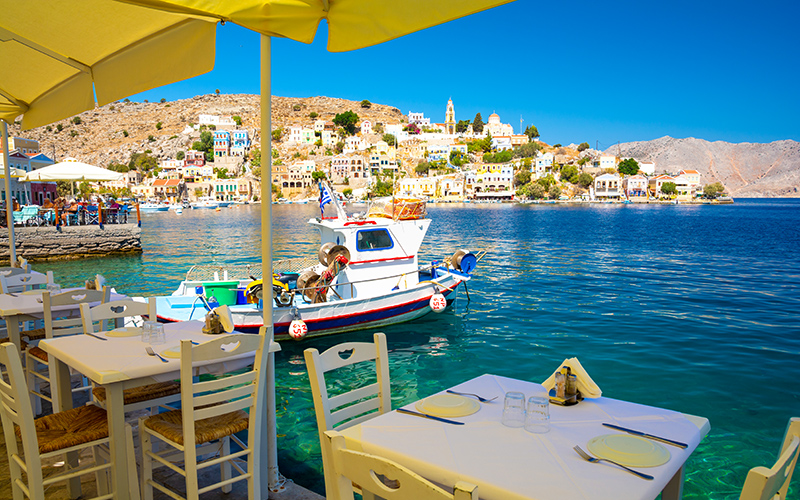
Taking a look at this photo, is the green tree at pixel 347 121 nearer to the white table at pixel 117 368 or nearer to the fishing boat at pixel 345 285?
the fishing boat at pixel 345 285

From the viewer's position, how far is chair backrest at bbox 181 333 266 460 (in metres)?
2.44

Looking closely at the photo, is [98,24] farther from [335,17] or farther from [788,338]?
[788,338]

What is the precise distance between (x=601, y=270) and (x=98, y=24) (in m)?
21.4

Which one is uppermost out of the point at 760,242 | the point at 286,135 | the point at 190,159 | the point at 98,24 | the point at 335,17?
the point at 286,135

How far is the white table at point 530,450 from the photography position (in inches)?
64.3

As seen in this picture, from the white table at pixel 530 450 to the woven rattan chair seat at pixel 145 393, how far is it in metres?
1.59

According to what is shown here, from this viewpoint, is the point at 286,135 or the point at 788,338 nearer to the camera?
the point at 788,338

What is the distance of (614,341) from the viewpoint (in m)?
10.5

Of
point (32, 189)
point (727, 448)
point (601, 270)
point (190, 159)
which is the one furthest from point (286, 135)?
point (727, 448)

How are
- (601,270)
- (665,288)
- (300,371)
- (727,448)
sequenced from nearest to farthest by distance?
(727,448) → (300,371) → (665,288) → (601,270)

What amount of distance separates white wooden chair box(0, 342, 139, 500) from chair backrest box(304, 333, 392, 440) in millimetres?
1153

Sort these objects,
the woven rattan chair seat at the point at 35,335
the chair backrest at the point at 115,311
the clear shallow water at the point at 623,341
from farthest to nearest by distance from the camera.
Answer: the clear shallow water at the point at 623,341, the woven rattan chair seat at the point at 35,335, the chair backrest at the point at 115,311

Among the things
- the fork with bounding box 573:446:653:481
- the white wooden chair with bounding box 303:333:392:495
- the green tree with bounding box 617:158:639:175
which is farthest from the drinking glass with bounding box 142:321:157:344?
the green tree with bounding box 617:158:639:175

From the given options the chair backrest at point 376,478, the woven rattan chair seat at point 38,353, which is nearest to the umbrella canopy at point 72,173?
the woven rattan chair seat at point 38,353
